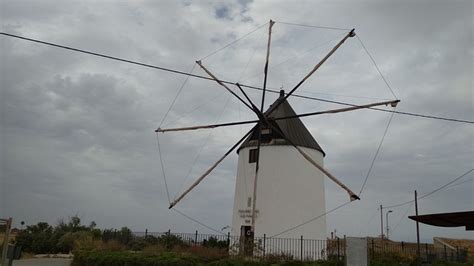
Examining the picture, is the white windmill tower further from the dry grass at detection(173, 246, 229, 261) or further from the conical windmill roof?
the dry grass at detection(173, 246, 229, 261)

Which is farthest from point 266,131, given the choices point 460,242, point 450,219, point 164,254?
point 460,242

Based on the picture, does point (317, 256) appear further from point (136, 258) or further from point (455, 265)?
point (136, 258)

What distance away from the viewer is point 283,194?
→ 72.2 ft

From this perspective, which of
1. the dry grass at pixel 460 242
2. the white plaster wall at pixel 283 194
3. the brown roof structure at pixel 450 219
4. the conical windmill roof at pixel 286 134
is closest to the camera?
the brown roof structure at pixel 450 219

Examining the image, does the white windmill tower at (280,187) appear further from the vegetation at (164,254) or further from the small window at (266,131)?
the vegetation at (164,254)

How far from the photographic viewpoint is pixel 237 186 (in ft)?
77.8

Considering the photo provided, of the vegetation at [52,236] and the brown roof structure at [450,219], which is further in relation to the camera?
the vegetation at [52,236]

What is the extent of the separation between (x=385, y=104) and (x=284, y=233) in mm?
7862

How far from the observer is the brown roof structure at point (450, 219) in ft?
41.2

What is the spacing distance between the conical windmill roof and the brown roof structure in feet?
30.8

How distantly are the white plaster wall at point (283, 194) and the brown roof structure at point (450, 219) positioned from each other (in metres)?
8.12

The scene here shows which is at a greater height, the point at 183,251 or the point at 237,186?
the point at 237,186

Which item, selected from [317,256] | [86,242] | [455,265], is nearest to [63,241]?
[86,242]

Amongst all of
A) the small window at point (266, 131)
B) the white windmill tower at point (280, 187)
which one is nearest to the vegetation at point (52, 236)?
the white windmill tower at point (280, 187)
